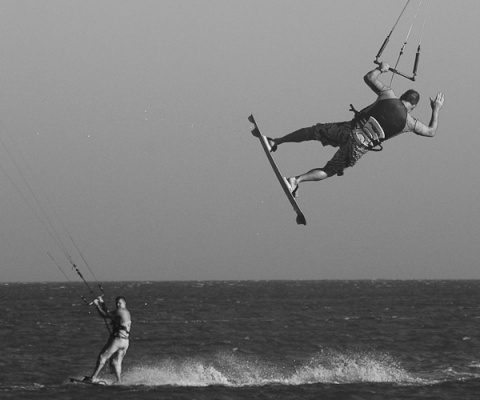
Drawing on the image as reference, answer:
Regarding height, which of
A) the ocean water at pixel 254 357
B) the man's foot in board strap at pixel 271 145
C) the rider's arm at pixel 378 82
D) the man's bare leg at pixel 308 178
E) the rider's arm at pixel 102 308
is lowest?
the ocean water at pixel 254 357

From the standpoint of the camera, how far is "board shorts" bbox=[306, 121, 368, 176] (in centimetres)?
1505

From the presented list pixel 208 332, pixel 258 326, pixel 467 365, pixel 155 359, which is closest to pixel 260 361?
pixel 155 359

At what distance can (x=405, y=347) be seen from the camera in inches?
1906

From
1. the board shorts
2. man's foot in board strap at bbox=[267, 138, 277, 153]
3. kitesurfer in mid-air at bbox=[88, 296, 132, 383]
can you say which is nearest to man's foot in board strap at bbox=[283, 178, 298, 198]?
the board shorts

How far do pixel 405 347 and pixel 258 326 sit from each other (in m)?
17.7

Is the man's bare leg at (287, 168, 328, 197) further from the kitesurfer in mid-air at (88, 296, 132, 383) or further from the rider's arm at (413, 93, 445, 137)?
the kitesurfer in mid-air at (88, 296, 132, 383)

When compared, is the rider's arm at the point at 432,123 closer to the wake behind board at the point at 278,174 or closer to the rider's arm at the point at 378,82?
the rider's arm at the point at 378,82

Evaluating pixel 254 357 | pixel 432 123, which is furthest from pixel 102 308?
pixel 254 357

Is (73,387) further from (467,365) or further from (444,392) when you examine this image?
(467,365)

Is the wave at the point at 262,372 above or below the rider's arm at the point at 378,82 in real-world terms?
below

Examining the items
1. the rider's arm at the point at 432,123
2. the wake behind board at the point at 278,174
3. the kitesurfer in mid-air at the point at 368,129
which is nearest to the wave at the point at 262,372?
the wake behind board at the point at 278,174

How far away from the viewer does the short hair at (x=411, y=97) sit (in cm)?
1459

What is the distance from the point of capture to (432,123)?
587 inches

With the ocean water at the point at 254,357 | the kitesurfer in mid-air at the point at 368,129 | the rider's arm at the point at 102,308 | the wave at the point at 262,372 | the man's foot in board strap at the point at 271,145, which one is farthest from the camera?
the wave at the point at 262,372
